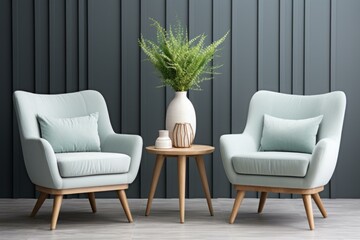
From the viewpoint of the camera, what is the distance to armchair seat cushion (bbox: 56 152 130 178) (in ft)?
13.6

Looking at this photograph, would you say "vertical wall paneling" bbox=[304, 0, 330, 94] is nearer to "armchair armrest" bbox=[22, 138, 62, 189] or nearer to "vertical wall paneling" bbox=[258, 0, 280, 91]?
"vertical wall paneling" bbox=[258, 0, 280, 91]

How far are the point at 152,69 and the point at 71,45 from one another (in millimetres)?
658

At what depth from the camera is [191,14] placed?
536 centimetres

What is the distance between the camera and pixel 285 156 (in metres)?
4.25

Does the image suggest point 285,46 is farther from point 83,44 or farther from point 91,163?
point 91,163

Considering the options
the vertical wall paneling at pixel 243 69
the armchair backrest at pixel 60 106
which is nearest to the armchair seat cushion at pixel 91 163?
the armchair backrest at pixel 60 106

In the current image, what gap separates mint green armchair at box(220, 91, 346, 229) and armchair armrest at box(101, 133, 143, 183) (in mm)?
545

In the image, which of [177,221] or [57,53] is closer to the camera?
[177,221]

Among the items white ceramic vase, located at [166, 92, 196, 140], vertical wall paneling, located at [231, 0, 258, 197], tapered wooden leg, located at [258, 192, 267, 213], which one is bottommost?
tapered wooden leg, located at [258, 192, 267, 213]

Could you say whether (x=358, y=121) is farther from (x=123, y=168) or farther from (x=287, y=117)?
(x=123, y=168)

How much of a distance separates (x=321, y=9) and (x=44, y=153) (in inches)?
98.2

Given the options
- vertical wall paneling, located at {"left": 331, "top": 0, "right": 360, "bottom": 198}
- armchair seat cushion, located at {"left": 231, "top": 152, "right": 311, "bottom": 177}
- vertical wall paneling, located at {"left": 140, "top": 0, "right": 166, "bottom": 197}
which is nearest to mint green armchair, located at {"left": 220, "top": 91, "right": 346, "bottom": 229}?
armchair seat cushion, located at {"left": 231, "top": 152, "right": 311, "bottom": 177}

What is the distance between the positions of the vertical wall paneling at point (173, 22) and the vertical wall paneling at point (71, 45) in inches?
28.2

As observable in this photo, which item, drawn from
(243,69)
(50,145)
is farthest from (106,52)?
(50,145)
